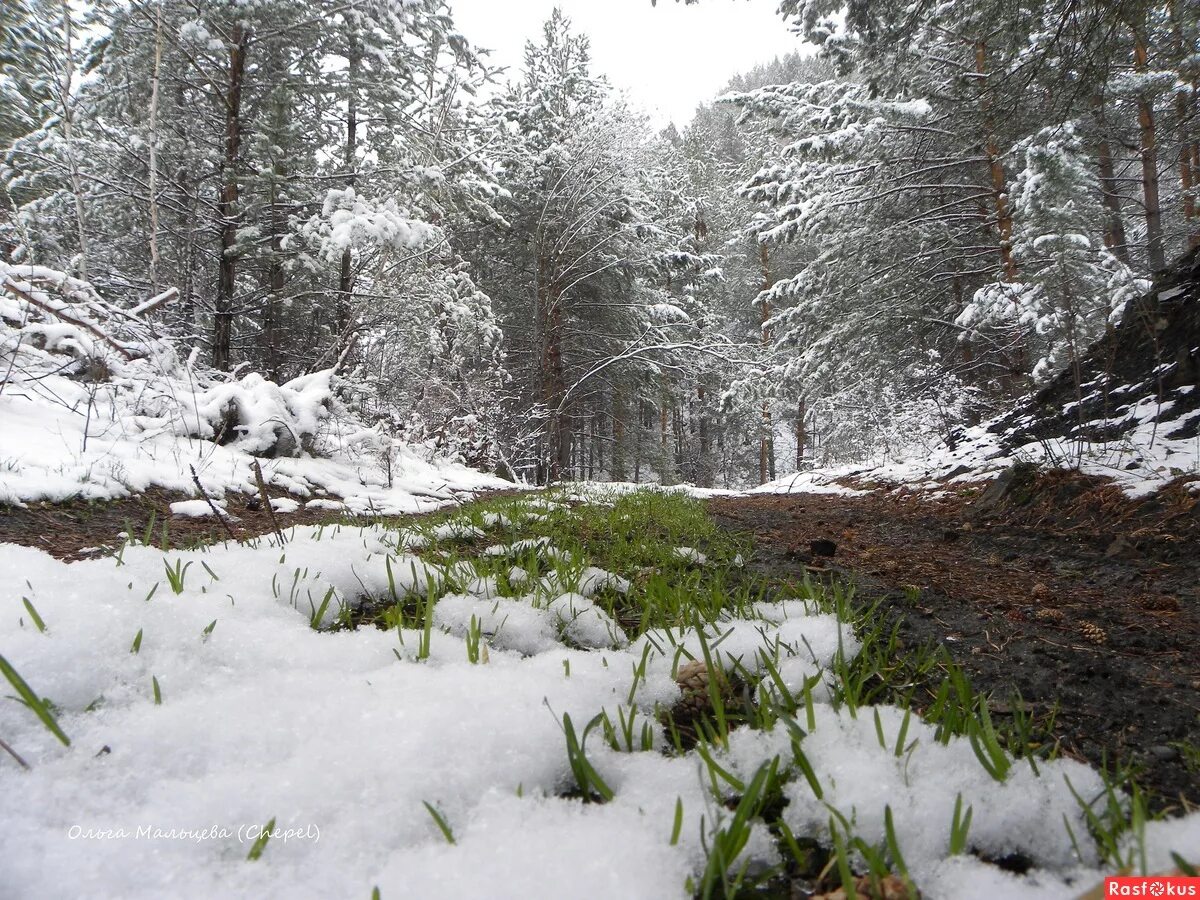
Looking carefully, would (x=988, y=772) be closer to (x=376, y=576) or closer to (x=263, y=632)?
(x=263, y=632)

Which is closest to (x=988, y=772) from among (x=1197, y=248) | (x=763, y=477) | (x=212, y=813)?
(x=212, y=813)

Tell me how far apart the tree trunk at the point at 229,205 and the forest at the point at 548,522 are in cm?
7

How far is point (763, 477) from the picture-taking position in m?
23.2

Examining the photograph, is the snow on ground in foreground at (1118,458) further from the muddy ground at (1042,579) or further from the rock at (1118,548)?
the rock at (1118,548)

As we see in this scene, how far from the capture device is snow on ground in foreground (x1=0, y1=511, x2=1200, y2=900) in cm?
68

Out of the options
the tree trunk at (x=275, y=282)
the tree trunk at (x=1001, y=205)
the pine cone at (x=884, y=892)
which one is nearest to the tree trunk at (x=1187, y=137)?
the tree trunk at (x=1001, y=205)

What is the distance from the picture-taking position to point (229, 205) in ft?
27.4

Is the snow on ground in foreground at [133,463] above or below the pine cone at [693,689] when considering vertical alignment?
above

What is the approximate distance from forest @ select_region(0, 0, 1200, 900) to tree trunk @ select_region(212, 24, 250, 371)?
0.07 meters

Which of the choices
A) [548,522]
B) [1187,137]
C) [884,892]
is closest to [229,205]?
[548,522]

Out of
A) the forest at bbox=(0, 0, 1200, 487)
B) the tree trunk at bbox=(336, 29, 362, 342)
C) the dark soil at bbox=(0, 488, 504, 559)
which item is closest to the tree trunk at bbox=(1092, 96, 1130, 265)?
the forest at bbox=(0, 0, 1200, 487)

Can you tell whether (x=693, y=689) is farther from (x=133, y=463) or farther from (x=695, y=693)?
(x=133, y=463)

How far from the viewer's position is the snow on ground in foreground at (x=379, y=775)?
0.68m

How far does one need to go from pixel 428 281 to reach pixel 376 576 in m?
8.71
